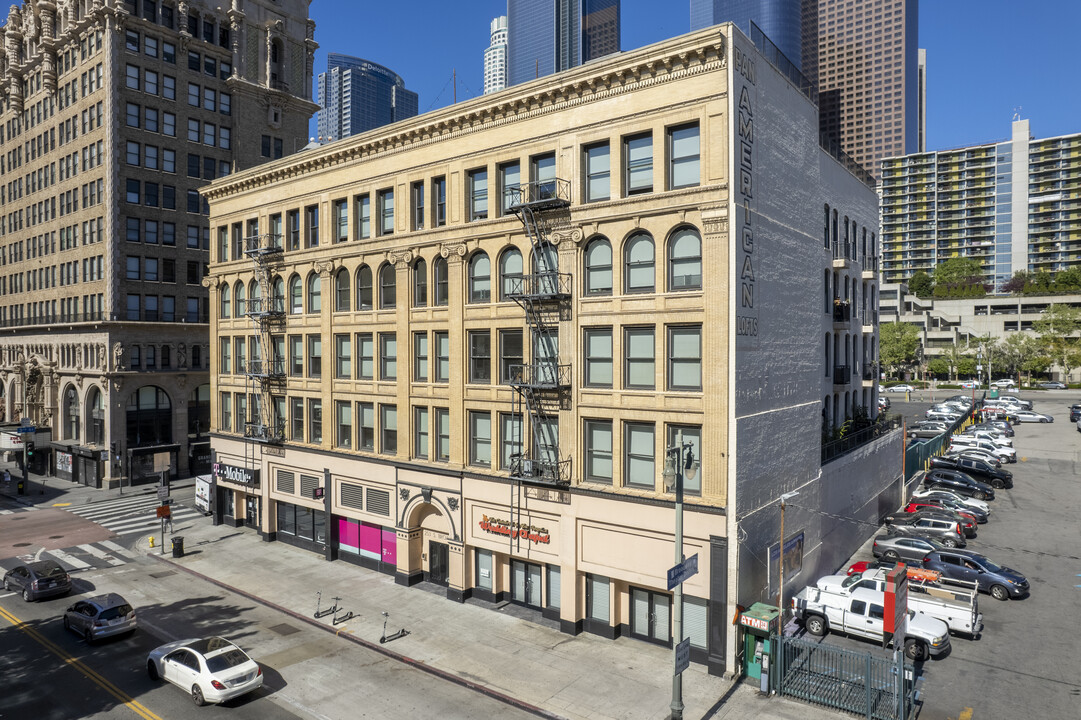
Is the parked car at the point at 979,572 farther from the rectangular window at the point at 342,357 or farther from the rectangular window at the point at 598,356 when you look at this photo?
the rectangular window at the point at 342,357

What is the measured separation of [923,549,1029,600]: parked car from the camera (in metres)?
28.1

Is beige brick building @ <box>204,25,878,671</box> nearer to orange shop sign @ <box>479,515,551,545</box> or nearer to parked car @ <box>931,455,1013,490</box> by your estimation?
orange shop sign @ <box>479,515,551,545</box>

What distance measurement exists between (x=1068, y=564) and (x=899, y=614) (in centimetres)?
1956

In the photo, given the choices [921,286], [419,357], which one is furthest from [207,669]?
[921,286]

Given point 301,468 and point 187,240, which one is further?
point 187,240

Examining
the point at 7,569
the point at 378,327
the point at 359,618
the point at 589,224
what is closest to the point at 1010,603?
the point at 589,224

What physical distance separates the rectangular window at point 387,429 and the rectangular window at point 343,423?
99.3 inches

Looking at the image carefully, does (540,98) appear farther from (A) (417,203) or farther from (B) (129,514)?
(B) (129,514)

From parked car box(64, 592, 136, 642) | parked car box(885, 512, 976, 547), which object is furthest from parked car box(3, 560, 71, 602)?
parked car box(885, 512, 976, 547)

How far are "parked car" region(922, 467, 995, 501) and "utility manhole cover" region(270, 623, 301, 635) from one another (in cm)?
4089

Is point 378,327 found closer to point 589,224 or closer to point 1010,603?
point 589,224

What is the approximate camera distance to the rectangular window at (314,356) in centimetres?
3581

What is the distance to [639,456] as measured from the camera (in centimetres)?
2405

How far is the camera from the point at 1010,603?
27.8m
